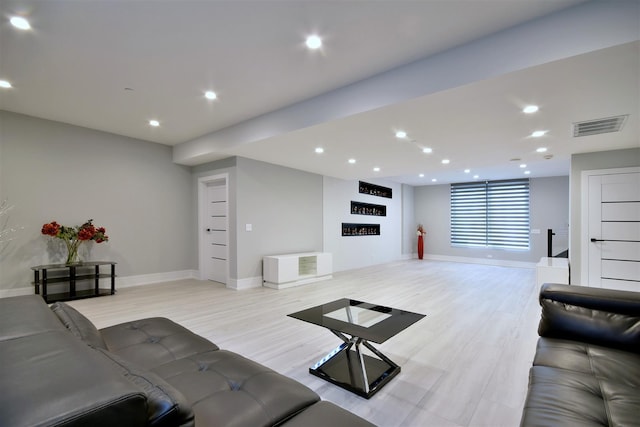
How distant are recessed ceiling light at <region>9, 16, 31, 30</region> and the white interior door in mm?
7104

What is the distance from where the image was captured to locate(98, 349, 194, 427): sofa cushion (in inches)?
30.9

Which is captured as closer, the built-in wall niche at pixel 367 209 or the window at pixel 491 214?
the built-in wall niche at pixel 367 209

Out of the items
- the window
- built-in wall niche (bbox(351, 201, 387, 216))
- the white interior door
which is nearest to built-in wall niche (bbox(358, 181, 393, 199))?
built-in wall niche (bbox(351, 201, 387, 216))

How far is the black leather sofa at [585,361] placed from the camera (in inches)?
47.9

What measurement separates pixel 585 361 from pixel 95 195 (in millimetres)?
6466

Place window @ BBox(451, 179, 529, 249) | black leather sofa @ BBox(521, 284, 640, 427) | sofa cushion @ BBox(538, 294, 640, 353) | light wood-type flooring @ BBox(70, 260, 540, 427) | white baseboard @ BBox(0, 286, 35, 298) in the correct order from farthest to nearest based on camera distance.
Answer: window @ BBox(451, 179, 529, 249)
white baseboard @ BBox(0, 286, 35, 298)
light wood-type flooring @ BBox(70, 260, 540, 427)
sofa cushion @ BBox(538, 294, 640, 353)
black leather sofa @ BBox(521, 284, 640, 427)

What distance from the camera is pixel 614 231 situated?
179 inches

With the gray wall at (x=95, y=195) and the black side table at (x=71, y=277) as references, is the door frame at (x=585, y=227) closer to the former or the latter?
the gray wall at (x=95, y=195)

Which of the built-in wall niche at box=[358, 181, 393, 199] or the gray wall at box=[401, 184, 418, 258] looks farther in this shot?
the gray wall at box=[401, 184, 418, 258]

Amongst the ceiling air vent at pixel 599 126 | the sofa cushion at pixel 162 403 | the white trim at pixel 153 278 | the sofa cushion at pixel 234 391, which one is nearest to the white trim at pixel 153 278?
the white trim at pixel 153 278

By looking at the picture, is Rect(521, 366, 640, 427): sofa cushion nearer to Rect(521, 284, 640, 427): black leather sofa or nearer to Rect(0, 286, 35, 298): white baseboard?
Rect(521, 284, 640, 427): black leather sofa

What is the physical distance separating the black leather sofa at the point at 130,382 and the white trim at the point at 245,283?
325 centimetres

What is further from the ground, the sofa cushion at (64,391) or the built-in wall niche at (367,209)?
the built-in wall niche at (367,209)

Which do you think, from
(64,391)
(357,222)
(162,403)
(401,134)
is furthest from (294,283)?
(64,391)
